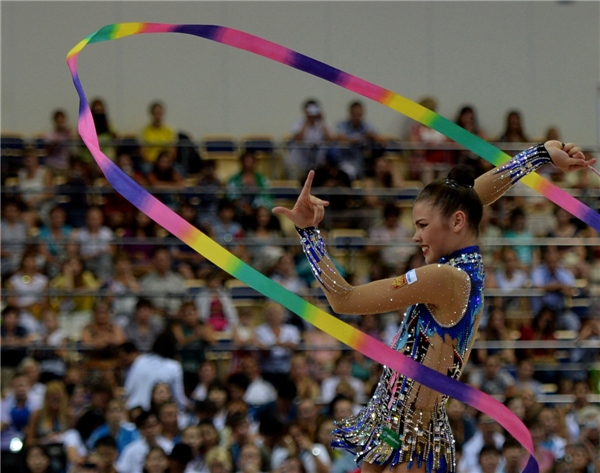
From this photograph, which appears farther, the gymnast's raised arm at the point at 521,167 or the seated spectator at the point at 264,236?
the seated spectator at the point at 264,236

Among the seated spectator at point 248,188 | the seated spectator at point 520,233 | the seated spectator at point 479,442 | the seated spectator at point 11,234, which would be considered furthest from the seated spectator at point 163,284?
the seated spectator at point 520,233

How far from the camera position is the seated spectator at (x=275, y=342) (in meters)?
6.92

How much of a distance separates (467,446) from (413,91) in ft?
16.6

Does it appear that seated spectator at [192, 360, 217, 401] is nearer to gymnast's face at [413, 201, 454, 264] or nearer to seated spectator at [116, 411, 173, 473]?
seated spectator at [116, 411, 173, 473]

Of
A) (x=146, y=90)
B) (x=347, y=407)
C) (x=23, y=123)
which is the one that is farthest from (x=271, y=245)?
(x=23, y=123)

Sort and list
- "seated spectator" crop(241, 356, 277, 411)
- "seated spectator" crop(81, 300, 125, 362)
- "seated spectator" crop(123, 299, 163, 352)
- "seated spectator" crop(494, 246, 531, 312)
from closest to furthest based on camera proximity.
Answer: "seated spectator" crop(241, 356, 277, 411)
"seated spectator" crop(81, 300, 125, 362)
"seated spectator" crop(123, 299, 163, 352)
"seated spectator" crop(494, 246, 531, 312)

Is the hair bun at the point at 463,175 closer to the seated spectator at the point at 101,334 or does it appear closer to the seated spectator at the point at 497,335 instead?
the seated spectator at the point at 101,334

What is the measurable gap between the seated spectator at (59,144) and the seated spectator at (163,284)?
1675mm

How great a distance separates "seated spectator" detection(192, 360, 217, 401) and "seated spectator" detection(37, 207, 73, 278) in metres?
1.84

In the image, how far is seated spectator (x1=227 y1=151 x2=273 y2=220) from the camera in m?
8.20

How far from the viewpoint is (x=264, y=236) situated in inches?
311

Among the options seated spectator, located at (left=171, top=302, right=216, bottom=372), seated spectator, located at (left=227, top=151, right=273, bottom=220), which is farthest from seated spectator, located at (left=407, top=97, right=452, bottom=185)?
seated spectator, located at (left=171, top=302, right=216, bottom=372)

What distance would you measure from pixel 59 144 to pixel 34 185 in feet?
1.83

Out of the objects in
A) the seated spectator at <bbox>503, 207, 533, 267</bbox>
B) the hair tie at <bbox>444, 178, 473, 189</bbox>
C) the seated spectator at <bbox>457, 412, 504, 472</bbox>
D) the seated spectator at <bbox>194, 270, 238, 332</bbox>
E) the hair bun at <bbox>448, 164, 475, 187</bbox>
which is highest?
the hair bun at <bbox>448, 164, 475, 187</bbox>
